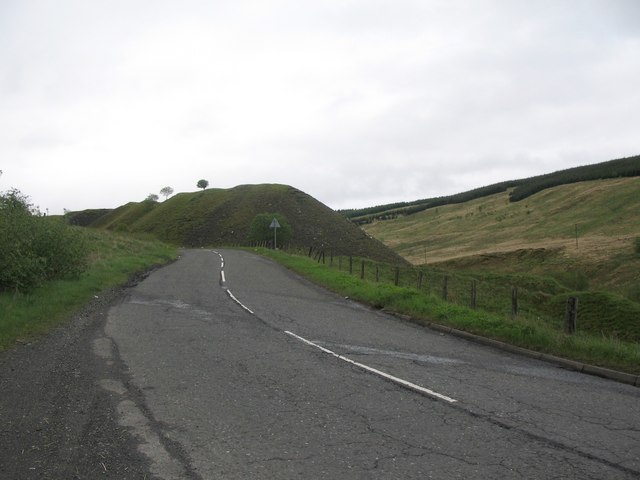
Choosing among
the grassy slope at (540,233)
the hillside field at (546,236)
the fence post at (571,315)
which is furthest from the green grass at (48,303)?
the grassy slope at (540,233)

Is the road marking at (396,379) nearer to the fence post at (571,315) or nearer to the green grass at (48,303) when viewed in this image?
the fence post at (571,315)

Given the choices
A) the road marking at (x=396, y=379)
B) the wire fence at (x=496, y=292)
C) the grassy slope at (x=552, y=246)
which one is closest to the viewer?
the road marking at (x=396, y=379)

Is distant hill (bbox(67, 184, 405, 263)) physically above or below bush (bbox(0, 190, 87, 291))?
above

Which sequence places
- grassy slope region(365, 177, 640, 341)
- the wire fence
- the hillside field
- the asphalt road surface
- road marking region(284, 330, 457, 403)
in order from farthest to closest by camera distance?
the hillside field, grassy slope region(365, 177, 640, 341), the wire fence, road marking region(284, 330, 457, 403), the asphalt road surface

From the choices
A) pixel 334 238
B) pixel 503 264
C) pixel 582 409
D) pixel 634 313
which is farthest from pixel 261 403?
pixel 334 238

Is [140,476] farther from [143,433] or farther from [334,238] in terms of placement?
[334,238]

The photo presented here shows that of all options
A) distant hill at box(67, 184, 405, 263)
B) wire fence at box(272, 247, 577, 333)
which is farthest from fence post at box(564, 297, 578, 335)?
distant hill at box(67, 184, 405, 263)

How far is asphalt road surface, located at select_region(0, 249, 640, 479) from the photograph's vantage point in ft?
15.9

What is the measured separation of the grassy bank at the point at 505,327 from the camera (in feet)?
30.6

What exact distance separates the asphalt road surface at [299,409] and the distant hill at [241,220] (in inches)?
2556

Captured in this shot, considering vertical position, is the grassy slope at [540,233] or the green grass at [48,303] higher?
the grassy slope at [540,233]

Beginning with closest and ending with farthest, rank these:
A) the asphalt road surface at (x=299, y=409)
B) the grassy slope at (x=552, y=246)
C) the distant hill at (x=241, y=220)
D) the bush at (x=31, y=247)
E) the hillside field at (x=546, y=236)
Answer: the asphalt road surface at (x=299, y=409) → the bush at (x=31, y=247) → the grassy slope at (x=552, y=246) → the hillside field at (x=546, y=236) → the distant hill at (x=241, y=220)

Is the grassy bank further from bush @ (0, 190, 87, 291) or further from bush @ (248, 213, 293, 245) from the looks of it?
bush @ (248, 213, 293, 245)

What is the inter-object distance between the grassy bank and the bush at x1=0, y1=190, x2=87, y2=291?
411 inches
